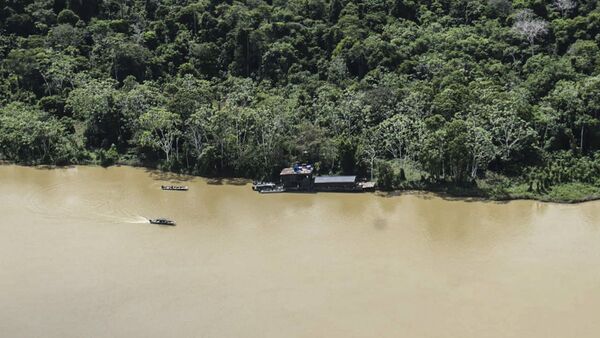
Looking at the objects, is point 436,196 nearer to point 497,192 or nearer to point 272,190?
point 497,192

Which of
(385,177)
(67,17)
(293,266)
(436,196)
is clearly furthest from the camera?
(67,17)

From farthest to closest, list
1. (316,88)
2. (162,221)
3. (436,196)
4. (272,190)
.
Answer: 1. (316,88)
2. (272,190)
3. (436,196)
4. (162,221)

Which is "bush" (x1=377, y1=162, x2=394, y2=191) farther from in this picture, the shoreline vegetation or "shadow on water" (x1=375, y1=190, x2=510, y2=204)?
"shadow on water" (x1=375, y1=190, x2=510, y2=204)

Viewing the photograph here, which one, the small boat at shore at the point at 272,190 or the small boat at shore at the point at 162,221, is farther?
the small boat at shore at the point at 272,190

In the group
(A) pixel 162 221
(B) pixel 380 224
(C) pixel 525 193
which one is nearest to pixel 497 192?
(C) pixel 525 193

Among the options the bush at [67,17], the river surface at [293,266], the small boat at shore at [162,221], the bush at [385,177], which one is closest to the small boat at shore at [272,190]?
the river surface at [293,266]

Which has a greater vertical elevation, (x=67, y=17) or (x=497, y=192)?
(x=67, y=17)

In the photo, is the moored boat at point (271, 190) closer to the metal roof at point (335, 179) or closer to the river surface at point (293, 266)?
the river surface at point (293, 266)

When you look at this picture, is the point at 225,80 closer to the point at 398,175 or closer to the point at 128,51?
the point at 128,51
